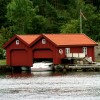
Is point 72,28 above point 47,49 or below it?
above

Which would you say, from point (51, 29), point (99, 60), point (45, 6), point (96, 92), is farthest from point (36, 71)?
point (45, 6)

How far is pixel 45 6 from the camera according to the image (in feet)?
533

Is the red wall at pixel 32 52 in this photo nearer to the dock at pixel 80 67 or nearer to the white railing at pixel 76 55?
the white railing at pixel 76 55

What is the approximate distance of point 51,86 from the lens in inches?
3091

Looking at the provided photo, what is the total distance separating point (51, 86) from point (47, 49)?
2935cm

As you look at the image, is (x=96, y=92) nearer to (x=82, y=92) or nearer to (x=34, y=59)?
(x=82, y=92)

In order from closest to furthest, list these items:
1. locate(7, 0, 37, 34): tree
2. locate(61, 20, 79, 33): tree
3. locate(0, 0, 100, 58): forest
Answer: locate(61, 20, 79, 33): tree < locate(0, 0, 100, 58): forest < locate(7, 0, 37, 34): tree

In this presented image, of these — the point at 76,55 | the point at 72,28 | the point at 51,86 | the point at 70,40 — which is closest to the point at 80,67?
the point at 76,55

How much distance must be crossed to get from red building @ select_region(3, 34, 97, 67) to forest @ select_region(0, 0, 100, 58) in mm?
11569

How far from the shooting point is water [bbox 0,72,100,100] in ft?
221

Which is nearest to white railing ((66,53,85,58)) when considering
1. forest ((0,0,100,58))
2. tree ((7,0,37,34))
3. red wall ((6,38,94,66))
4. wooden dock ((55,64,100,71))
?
red wall ((6,38,94,66))

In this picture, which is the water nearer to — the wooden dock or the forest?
the wooden dock

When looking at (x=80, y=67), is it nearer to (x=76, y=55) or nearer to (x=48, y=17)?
(x=76, y=55)

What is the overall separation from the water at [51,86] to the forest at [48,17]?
30059 mm
